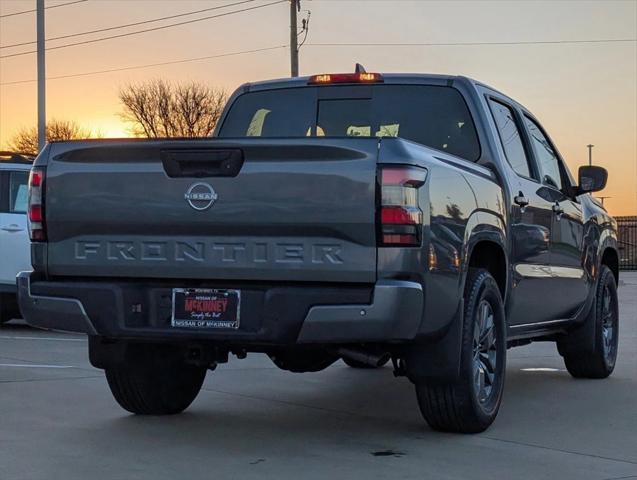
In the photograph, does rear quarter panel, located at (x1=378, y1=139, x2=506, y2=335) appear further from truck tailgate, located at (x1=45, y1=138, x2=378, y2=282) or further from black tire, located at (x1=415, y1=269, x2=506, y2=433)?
black tire, located at (x1=415, y1=269, x2=506, y2=433)

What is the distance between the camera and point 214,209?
6.07 metres

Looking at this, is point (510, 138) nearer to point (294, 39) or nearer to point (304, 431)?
point (304, 431)

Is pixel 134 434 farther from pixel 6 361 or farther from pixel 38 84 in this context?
pixel 38 84

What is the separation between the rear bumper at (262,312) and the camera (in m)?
5.86

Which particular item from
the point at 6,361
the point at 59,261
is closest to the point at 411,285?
the point at 59,261

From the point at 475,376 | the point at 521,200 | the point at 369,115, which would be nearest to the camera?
the point at 475,376

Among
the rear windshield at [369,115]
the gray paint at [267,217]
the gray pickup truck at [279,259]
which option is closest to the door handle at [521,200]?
the gray pickup truck at [279,259]

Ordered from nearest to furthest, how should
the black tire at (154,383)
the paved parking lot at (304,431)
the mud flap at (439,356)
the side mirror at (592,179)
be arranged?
the paved parking lot at (304,431), the mud flap at (439,356), the black tire at (154,383), the side mirror at (592,179)

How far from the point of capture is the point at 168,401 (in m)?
7.47

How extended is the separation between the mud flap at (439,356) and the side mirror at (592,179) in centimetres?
323

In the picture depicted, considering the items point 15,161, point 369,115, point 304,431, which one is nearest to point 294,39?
point 15,161

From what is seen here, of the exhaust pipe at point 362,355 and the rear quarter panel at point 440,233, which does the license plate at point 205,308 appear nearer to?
the exhaust pipe at point 362,355

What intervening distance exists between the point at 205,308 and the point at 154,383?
1.38m

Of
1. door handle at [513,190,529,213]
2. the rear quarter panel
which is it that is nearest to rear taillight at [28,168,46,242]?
the rear quarter panel
